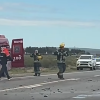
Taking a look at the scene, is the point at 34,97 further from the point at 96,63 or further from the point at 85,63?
the point at 96,63

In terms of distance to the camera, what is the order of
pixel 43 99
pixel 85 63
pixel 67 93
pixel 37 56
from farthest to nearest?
pixel 85 63 → pixel 37 56 → pixel 67 93 → pixel 43 99

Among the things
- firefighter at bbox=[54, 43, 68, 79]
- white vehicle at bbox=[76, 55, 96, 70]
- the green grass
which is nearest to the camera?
firefighter at bbox=[54, 43, 68, 79]

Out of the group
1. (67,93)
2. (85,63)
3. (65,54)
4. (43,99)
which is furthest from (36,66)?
(85,63)

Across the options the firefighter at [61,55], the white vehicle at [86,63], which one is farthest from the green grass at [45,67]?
the firefighter at [61,55]

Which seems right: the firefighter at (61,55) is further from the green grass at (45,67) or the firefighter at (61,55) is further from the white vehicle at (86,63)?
the white vehicle at (86,63)

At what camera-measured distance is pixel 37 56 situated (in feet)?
84.6

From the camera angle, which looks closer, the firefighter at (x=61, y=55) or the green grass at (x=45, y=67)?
the firefighter at (x=61, y=55)

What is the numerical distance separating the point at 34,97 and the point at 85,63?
32.1 meters

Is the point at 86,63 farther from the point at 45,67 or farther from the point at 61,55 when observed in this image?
the point at 61,55

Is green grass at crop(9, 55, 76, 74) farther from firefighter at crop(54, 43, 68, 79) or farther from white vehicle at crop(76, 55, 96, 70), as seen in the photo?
firefighter at crop(54, 43, 68, 79)

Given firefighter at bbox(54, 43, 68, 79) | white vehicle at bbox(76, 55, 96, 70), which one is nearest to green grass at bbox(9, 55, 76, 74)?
white vehicle at bbox(76, 55, 96, 70)

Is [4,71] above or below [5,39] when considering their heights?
below

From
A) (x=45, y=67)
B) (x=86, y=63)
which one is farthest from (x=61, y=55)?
(x=45, y=67)

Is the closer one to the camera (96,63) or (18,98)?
(18,98)
